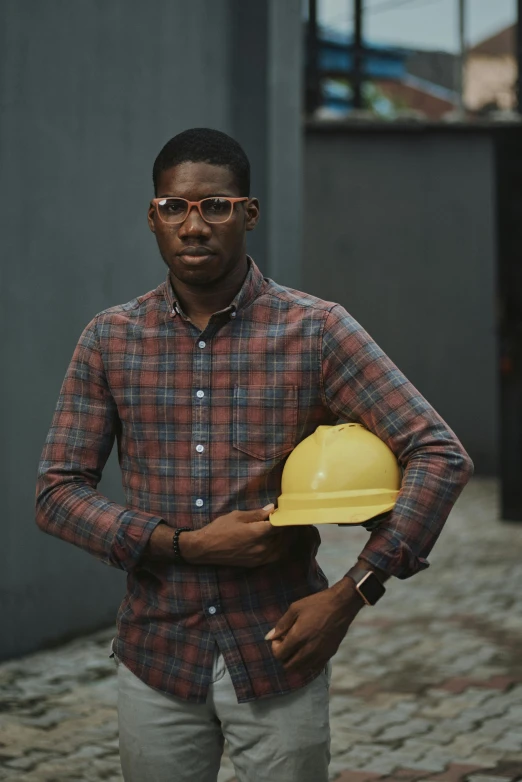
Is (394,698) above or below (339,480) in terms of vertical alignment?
below

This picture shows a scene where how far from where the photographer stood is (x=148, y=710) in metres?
2.73

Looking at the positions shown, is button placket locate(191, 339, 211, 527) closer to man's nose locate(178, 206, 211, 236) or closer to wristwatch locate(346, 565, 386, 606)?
man's nose locate(178, 206, 211, 236)

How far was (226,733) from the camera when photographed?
2746mm

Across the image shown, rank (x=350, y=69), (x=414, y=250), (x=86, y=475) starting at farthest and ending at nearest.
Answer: (x=350, y=69), (x=414, y=250), (x=86, y=475)

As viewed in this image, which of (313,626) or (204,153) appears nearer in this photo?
(313,626)


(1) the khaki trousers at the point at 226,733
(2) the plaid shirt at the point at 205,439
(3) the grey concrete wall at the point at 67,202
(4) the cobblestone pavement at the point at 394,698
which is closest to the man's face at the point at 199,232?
(2) the plaid shirt at the point at 205,439

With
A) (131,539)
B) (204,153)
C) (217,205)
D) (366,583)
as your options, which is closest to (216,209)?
(217,205)

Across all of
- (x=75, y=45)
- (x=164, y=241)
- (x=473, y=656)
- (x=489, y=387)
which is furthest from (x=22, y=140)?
(x=489, y=387)

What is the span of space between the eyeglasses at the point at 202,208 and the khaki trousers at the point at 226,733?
36.6 inches

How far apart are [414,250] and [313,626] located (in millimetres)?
13384

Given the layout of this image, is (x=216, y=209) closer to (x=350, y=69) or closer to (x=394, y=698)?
(x=394, y=698)

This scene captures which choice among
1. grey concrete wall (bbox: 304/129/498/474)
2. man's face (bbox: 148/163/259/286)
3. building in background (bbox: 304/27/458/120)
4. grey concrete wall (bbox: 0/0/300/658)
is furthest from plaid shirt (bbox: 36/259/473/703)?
building in background (bbox: 304/27/458/120)

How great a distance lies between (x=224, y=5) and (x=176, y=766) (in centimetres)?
678

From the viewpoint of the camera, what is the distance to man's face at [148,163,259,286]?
268 cm
